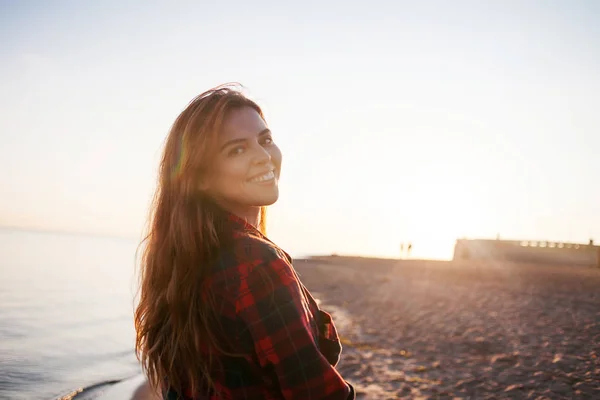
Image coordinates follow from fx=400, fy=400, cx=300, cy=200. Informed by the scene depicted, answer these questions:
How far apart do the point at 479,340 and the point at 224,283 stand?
9.86 meters

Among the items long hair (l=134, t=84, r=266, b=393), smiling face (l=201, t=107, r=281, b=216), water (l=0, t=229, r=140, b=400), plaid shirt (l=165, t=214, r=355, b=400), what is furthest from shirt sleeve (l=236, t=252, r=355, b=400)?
water (l=0, t=229, r=140, b=400)

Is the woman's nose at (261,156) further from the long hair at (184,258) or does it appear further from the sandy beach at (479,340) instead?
the sandy beach at (479,340)

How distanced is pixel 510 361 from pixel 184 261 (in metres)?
8.36

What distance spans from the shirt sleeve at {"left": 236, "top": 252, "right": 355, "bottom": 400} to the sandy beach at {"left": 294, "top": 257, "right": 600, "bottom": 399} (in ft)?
19.8

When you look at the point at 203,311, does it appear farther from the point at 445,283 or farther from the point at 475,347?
the point at 445,283

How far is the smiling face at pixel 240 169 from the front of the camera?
1826 millimetres

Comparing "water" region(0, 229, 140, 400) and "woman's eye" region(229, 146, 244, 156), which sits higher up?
"woman's eye" region(229, 146, 244, 156)

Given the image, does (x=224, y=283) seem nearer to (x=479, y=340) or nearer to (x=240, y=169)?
(x=240, y=169)

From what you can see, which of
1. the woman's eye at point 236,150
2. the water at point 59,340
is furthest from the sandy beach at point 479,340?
the woman's eye at point 236,150

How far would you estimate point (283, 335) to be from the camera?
4.50 ft

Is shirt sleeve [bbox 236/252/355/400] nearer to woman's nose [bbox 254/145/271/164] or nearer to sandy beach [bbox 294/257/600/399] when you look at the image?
woman's nose [bbox 254/145/271/164]

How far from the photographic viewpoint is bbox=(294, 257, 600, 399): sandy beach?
268 inches

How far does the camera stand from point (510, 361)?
7.93m

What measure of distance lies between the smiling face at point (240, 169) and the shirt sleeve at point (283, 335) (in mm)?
524
